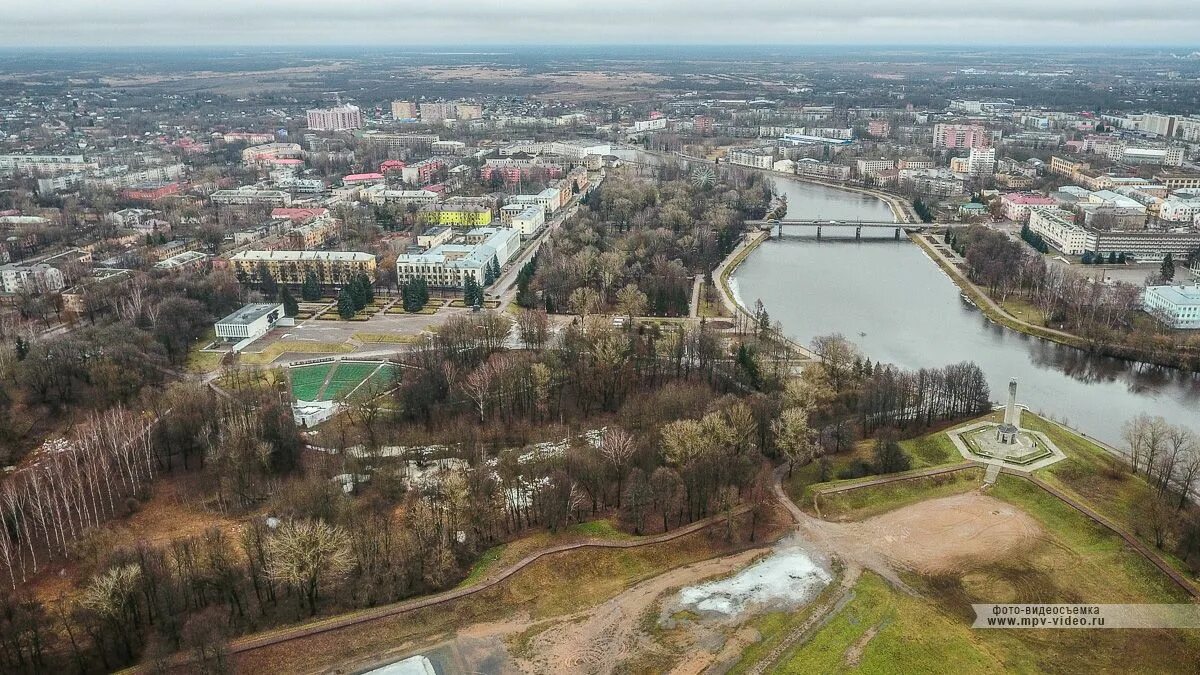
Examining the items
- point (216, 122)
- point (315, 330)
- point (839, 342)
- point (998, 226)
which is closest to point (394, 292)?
point (315, 330)

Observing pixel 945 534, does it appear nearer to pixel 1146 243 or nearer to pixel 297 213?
pixel 1146 243

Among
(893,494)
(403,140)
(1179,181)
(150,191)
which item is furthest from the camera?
(403,140)

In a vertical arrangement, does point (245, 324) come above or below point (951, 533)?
above

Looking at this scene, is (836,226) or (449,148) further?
(449,148)

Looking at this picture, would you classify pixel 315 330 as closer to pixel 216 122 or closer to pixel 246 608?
pixel 246 608

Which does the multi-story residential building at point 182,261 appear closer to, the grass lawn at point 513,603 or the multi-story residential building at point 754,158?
the grass lawn at point 513,603

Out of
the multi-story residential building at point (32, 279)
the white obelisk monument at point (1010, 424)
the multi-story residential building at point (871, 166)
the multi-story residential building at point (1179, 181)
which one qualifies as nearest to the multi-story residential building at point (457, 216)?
the multi-story residential building at point (32, 279)

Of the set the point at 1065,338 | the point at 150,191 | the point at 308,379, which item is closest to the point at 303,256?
the point at 308,379

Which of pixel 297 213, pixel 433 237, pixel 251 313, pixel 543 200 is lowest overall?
pixel 251 313
